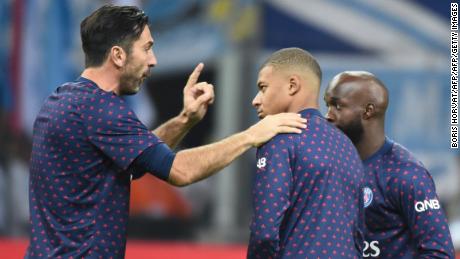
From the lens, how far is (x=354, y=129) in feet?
12.1

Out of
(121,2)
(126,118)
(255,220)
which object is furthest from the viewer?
(121,2)

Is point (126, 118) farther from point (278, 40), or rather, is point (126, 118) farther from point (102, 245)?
point (278, 40)

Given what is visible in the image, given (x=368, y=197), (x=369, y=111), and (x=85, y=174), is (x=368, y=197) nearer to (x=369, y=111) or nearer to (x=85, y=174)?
(x=369, y=111)

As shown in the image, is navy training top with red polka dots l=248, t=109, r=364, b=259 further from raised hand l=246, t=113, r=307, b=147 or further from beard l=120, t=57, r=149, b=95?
beard l=120, t=57, r=149, b=95

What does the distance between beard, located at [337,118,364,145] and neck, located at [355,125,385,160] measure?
0.7 inches

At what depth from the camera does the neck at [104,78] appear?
3596 mm

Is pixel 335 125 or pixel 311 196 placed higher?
pixel 335 125

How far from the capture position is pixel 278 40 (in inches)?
414

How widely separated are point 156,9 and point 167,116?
1.26 m

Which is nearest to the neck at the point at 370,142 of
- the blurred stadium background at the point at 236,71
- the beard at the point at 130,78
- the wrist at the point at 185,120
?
the wrist at the point at 185,120

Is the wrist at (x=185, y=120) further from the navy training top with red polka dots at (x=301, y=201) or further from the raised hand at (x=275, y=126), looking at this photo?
the navy training top with red polka dots at (x=301, y=201)

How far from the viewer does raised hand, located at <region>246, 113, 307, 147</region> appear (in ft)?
10.9

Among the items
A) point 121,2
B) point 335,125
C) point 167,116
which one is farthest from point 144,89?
point 335,125

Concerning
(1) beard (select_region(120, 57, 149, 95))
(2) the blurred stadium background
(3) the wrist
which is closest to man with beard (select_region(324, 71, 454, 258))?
(3) the wrist
